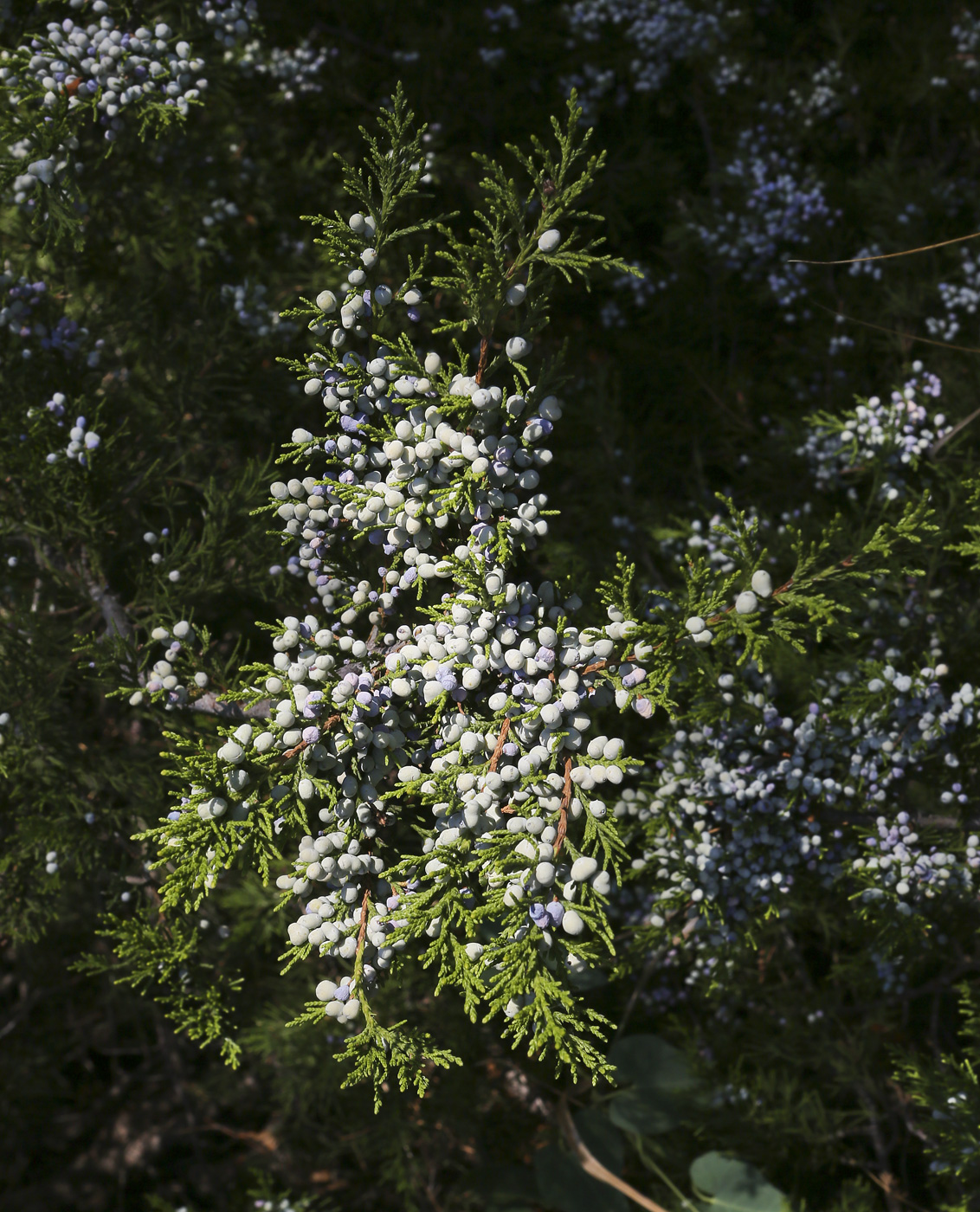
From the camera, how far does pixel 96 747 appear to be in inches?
82.3

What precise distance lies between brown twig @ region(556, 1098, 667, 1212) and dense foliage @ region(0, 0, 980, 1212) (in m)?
0.01

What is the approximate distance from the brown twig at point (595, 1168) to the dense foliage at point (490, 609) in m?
0.01

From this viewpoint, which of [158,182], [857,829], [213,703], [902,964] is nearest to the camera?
[213,703]

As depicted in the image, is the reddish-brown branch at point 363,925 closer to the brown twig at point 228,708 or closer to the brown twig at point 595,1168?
the brown twig at point 228,708

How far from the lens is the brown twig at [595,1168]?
6.90 ft

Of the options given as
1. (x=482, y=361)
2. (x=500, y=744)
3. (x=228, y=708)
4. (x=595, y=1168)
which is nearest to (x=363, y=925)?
(x=500, y=744)

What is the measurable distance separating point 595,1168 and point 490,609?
177 centimetres

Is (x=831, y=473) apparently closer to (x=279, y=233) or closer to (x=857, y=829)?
(x=857, y=829)

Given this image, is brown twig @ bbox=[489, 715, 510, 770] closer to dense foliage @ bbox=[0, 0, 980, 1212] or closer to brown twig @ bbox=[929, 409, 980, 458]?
dense foliage @ bbox=[0, 0, 980, 1212]

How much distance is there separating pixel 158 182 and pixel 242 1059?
290 centimetres

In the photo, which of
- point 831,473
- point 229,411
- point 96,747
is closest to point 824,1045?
point 831,473

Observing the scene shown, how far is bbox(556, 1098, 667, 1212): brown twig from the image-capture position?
2103 millimetres

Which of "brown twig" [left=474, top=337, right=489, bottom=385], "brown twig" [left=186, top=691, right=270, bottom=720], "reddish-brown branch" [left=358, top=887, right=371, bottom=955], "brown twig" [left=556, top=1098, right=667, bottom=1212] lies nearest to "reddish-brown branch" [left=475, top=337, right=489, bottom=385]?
"brown twig" [left=474, top=337, right=489, bottom=385]

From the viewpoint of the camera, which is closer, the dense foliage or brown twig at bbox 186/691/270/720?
the dense foliage
